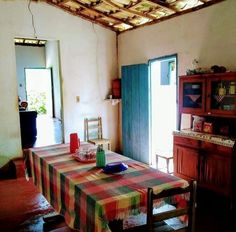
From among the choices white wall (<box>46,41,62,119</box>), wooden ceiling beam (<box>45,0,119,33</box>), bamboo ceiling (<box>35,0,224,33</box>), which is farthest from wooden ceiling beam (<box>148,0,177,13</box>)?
white wall (<box>46,41,62,119</box>)

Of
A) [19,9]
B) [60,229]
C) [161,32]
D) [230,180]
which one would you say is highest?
[19,9]

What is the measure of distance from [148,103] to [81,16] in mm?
2170

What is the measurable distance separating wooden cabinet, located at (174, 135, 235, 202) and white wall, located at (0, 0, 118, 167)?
2.25 metres

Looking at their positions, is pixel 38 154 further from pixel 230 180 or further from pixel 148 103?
pixel 148 103

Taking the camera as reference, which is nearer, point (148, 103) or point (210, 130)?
point (210, 130)

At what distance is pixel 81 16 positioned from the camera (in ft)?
17.1

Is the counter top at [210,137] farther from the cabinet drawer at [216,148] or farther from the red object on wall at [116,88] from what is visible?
the red object on wall at [116,88]

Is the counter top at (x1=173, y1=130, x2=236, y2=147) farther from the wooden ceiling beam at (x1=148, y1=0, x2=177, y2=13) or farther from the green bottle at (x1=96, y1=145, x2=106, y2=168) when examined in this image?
the wooden ceiling beam at (x1=148, y1=0, x2=177, y2=13)

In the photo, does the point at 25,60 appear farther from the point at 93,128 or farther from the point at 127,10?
the point at 127,10

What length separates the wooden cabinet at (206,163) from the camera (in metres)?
3.15

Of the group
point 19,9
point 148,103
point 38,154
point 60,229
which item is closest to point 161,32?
point 148,103

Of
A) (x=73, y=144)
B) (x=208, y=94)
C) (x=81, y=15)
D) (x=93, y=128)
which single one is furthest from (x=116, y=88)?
(x=73, y=144)

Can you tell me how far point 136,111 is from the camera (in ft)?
17.2

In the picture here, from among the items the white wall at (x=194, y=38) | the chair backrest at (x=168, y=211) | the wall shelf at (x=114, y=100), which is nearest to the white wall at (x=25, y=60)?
the wall shelf at (x=114, y=100)
